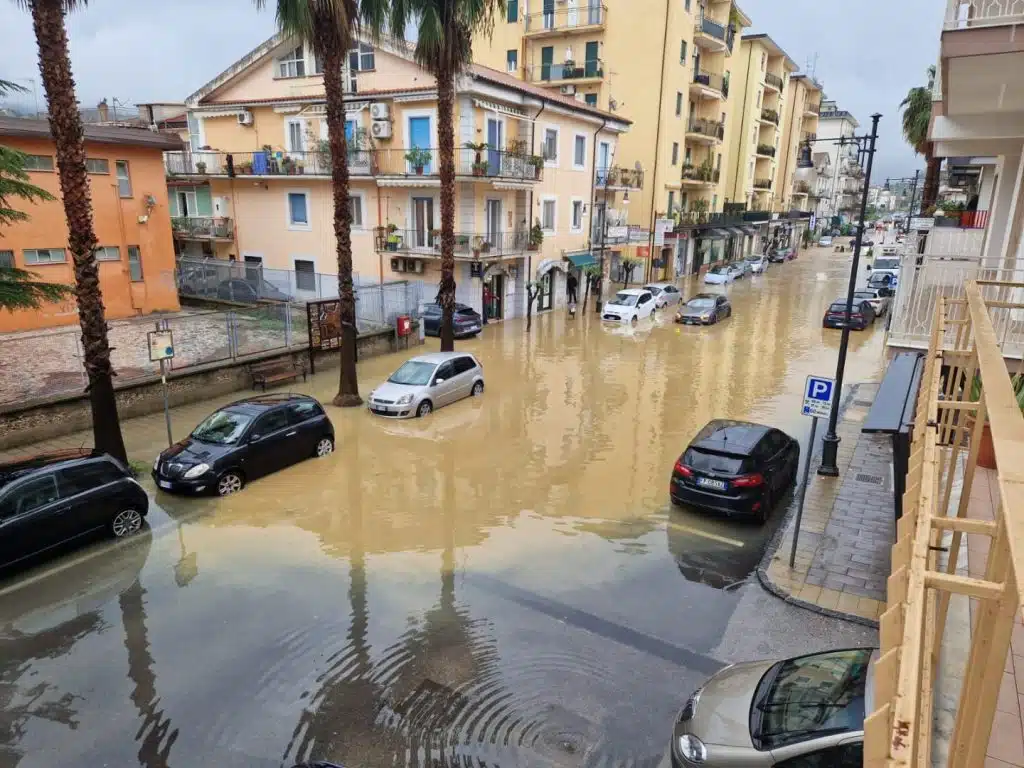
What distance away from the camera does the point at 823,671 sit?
5945 millimetres

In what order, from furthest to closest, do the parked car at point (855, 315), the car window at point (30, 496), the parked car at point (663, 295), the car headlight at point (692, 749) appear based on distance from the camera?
the parked car at point (663, 295) < the parked car at point (855, 315) < the car window at point (30, 496) < the car headlight at point (692, 749)

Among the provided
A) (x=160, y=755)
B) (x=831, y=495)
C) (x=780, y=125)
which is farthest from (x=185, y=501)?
(x=780, y=125)

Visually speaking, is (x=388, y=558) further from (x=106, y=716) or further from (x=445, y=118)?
(x=445, y=118)

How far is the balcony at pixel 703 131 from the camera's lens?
151ft

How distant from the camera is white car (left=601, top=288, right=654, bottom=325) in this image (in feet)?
104

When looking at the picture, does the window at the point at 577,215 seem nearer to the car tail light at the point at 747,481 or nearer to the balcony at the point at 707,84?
the balcony at the point at 707,84

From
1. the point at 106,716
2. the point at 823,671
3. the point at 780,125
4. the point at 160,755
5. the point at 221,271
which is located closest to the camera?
the point at 823,671

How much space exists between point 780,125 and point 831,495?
219ft

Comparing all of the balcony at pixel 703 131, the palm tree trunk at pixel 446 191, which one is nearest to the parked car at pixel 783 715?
the palm tree trunk at pixel 446 191

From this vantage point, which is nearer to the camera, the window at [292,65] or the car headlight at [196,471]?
the car headlight at [196,471]

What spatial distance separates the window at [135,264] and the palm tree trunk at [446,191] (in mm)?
13324

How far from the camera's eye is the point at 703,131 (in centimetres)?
4703

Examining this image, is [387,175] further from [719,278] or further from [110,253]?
[719,278]

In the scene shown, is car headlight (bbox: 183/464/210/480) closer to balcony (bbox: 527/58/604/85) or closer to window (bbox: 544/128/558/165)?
window (bbox: 544/128/558/165)
